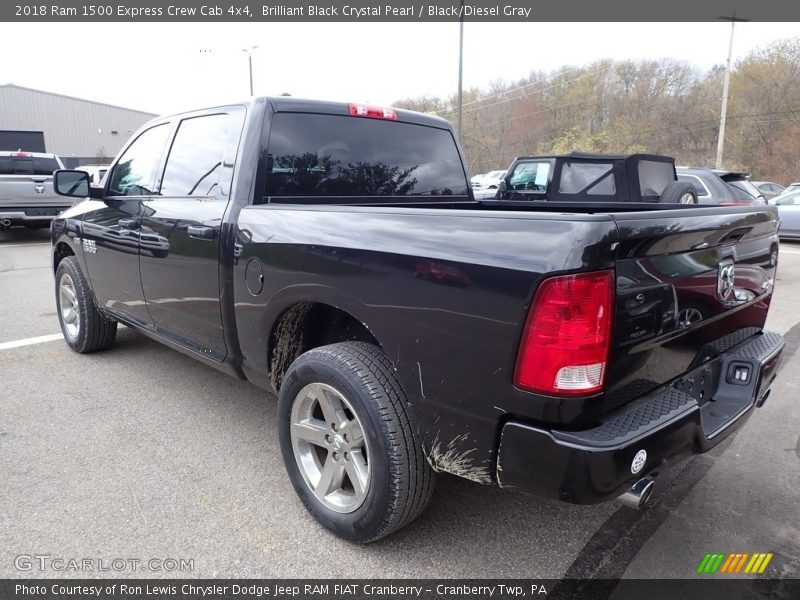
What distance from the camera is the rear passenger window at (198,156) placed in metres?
3.15

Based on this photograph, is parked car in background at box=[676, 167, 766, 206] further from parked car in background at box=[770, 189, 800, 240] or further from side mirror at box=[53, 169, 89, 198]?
side mirror at box=[53, 169, 89, 198]

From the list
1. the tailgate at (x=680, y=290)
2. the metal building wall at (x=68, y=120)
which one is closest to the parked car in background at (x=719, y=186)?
the tailgate at (x=680, y=290)

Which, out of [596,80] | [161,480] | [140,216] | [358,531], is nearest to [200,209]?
[140,216]

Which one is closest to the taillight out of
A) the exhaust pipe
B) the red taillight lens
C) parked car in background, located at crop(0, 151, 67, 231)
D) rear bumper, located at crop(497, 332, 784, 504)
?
the red taillight lens

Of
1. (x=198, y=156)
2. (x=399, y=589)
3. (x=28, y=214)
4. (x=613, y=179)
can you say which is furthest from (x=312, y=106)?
(x=28, y=214)

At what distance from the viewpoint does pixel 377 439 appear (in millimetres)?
2150

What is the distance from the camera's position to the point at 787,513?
8.82 ft

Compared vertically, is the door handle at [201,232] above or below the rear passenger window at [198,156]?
below

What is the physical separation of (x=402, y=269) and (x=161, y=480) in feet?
5.95

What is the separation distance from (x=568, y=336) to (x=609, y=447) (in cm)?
36

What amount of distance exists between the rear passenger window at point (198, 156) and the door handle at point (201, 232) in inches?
8.3

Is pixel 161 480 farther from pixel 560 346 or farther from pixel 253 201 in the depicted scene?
pixel 560 346

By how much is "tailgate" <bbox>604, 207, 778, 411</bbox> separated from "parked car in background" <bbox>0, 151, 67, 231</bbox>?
1318cm

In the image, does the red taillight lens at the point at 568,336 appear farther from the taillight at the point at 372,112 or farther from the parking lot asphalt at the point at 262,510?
the taillight at the point at 372,112
